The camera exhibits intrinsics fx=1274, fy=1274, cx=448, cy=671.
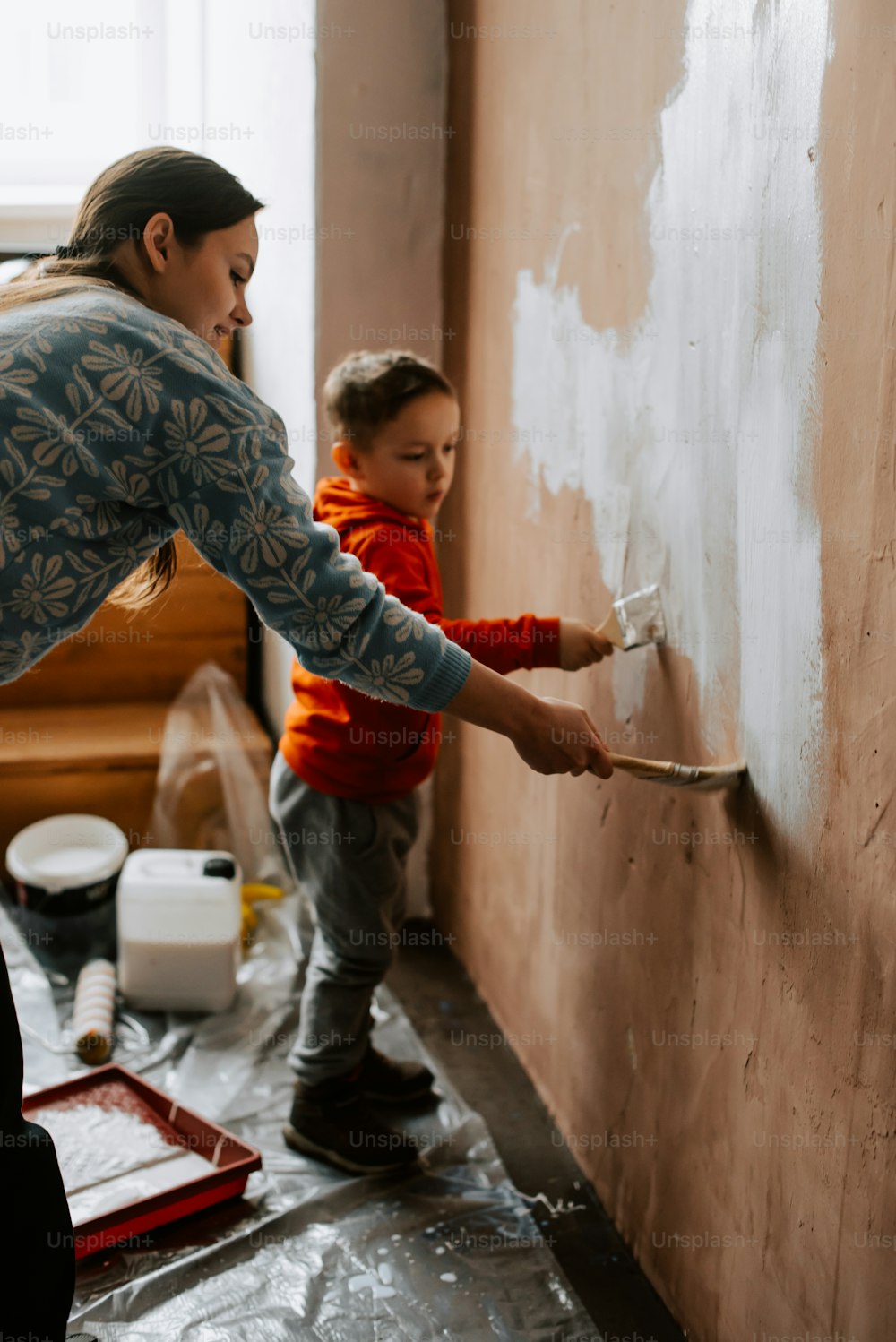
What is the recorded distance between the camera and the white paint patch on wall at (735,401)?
40.4 inches

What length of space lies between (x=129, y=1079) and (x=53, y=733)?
0.94 meters

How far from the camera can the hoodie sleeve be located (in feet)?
4.61

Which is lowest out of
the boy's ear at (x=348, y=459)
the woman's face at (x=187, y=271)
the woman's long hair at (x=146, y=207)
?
the boy's ear at (x=348, y=459)

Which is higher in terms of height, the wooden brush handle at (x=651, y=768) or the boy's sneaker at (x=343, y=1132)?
the wooden brush handle at (x=651, y=768)

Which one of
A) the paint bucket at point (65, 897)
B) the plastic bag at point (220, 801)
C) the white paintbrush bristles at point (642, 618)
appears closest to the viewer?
the white paintbrush bristles at point (642, 618)

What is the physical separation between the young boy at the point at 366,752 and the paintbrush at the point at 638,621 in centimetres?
4

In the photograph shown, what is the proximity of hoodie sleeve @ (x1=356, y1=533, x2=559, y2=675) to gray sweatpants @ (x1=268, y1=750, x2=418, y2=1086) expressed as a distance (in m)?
0.28

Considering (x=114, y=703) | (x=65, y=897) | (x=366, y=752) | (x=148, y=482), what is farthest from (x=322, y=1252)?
(x=114, y=703)

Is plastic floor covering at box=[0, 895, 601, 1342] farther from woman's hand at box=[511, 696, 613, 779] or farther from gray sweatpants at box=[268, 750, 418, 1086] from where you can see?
woman's hand at box=[511, 696, 613, 779]

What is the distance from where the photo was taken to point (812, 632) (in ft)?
3.37

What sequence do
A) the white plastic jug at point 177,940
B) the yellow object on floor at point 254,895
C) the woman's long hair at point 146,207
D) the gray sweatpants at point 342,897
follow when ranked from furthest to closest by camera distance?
the yellow object on floor at point 254,895 → the white plastic jug at point 177,940 → the gray sweatpants at point 342,897 → the woman's long hair at point 146,207

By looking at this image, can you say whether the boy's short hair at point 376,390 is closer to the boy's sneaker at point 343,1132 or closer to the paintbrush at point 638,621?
the paintbrush at point 638,621

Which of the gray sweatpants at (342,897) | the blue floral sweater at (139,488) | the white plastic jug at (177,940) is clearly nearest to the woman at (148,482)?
the blue floral sweater at (139,488)

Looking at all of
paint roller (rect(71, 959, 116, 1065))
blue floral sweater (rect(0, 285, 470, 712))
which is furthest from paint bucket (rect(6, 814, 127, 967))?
blue floral sweater (rect(0, 285, 470, 712))
